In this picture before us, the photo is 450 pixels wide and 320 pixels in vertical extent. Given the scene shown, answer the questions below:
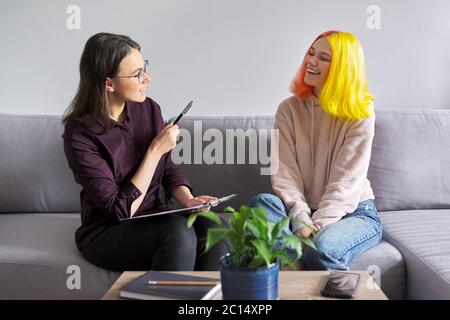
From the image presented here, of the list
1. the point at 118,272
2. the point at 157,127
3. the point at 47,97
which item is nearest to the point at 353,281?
the point at 118,272

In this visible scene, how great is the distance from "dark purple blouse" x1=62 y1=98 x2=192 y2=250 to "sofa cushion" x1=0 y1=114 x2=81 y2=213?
0.35 m

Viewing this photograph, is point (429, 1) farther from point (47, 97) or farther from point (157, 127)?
point (47, 97)

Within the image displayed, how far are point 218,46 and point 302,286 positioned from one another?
4.60 feet

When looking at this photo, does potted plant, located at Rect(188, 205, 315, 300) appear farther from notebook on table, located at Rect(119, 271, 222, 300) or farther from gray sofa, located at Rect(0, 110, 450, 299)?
gray sofa, located at Rect(0, 110, 450, 299)

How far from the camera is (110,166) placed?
1815mm

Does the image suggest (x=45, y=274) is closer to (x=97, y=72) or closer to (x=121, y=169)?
(x=121, y=169)

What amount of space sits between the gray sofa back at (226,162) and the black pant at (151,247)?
0.48 m

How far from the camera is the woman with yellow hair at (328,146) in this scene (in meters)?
1.87

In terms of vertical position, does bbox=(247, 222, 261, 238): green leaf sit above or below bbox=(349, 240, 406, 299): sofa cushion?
above

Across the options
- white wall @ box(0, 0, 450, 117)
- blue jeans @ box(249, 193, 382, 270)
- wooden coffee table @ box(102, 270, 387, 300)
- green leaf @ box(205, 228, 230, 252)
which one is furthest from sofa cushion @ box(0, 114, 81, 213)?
green leaf @ box(205, 228, 230, 252)

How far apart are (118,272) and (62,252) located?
0.68 feet

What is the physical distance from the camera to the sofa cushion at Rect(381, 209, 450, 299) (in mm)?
1601

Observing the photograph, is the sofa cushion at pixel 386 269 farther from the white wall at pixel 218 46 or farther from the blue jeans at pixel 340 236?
the white wall at pixel 218 46

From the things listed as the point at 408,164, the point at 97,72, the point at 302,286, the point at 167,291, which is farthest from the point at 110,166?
the point at 408,164
